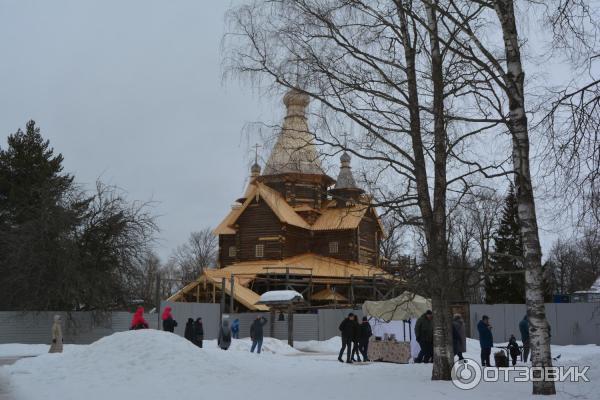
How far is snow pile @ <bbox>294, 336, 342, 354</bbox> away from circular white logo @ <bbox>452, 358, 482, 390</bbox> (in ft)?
49.0

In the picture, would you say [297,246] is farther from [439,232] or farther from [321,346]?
[439,232]

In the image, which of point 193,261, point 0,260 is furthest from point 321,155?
point 193,261

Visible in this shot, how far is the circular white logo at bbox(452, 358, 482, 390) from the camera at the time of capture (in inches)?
463

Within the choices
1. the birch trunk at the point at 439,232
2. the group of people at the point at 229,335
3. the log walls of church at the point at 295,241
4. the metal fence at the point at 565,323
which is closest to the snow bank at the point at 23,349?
the group of people at the point at 229,335

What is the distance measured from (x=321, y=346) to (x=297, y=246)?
1557 centimetres

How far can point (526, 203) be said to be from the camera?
10281 mm

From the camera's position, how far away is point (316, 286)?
43281 mm

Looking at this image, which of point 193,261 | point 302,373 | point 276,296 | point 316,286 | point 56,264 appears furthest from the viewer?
point 193,261

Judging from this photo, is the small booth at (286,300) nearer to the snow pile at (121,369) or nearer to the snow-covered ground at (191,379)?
the snow-covered ground at (191,379)

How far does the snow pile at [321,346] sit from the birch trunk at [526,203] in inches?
754

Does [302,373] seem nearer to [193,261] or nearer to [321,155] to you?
[321,155]

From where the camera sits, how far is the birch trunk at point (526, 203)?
31.9 ft

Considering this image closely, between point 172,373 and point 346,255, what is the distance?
105ft

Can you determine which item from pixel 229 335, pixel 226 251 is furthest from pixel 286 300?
pixel 226 251
